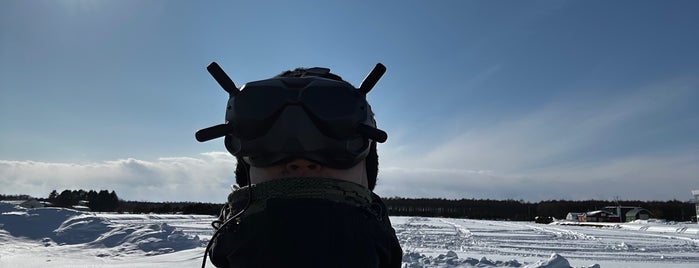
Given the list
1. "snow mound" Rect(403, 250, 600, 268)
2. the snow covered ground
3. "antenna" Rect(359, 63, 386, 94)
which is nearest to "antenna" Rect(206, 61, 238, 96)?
"antenna" Rect(359, 63, 386, 94)

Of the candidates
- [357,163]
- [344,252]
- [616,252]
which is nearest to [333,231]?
[344,252]

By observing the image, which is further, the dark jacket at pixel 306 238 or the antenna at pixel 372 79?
the antenna at pixel 372 79

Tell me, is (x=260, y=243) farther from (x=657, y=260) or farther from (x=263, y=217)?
(x=657, y=260)

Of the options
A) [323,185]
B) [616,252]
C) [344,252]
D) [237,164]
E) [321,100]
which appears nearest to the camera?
[344,252]

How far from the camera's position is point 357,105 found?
1120 millimetres

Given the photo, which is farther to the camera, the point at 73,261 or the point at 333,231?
the point at 73,261

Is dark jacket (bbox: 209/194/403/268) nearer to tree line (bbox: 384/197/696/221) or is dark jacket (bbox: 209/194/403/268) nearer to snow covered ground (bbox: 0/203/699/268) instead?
snow covered ground (bbox: 0/203/699/268)

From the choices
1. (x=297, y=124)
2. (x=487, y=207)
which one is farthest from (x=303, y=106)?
(x=487, y=207)

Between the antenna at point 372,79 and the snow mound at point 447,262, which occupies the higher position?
the antenna at point 372,79

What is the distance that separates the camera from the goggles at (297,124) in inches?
41.6

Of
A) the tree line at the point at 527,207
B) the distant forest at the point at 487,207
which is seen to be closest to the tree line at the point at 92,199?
the distant forest at the point at 487,207

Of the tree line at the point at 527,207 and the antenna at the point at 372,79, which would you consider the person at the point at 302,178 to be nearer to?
the antenna at the point at 372,79

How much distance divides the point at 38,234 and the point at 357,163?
9488 mm

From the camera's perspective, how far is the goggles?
3.47 ft
